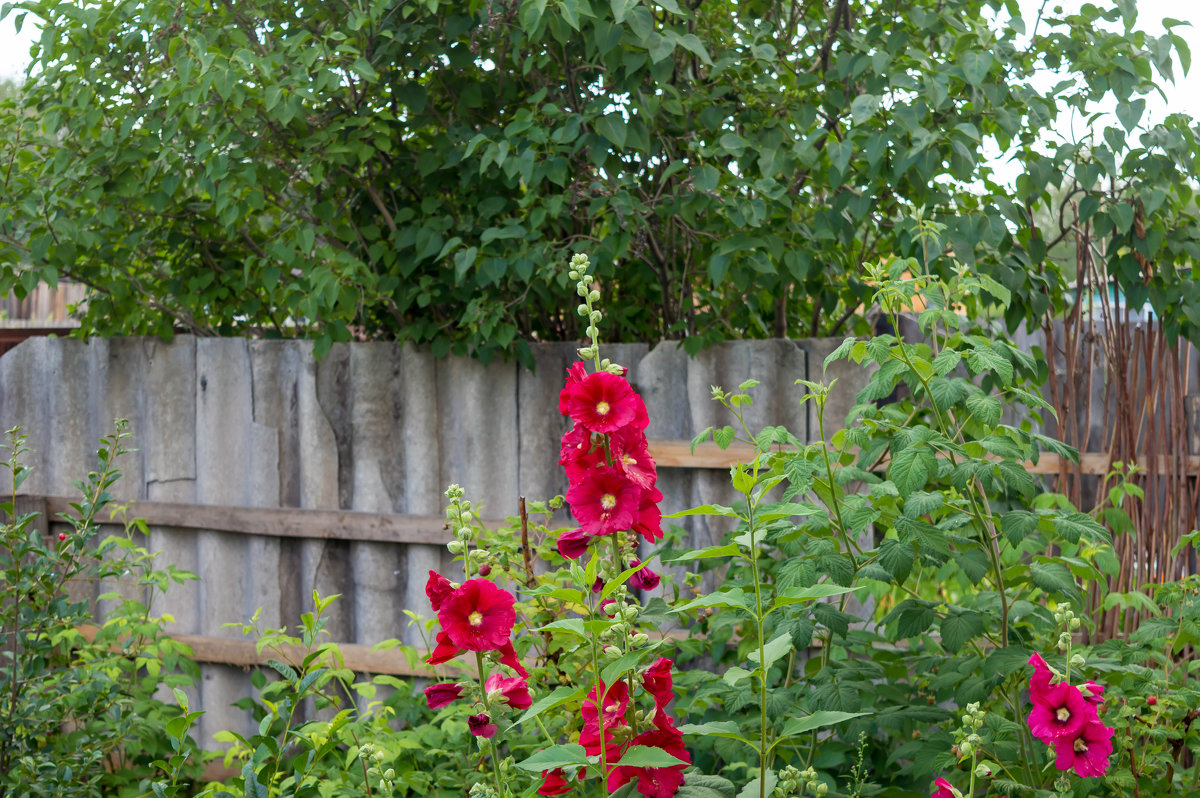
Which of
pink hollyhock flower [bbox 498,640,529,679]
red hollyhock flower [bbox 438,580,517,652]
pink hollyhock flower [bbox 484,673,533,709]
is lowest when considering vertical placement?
pink hollyhock flower [bbox 484,673,533,709]

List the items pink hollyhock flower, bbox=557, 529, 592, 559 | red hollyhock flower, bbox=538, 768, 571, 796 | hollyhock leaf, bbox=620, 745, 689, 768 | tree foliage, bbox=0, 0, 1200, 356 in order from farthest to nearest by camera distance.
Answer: tree foliage, bbox=0, 0, 1200, 356 → pink hollyhock flower, bbox=557, 529, 592, 559 → red hollyhock flower, bbox=538, 768, 571, 796 → hollyhock leaf, bbox=620, 745, 689, 768

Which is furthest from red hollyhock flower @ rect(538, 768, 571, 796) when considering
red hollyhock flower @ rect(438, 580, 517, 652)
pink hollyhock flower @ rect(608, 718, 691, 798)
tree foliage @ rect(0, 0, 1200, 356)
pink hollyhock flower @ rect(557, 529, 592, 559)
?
tree foliage @ rect(0, 0, 1200, 356)

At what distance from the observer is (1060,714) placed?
1.45 meters

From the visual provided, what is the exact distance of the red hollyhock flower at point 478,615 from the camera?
1275 mm

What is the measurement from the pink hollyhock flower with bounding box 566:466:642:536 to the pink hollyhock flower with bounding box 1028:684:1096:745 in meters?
0.67

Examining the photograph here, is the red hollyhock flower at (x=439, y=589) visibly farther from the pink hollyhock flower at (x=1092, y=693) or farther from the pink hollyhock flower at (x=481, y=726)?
the pink hollyhock flower at (x=1092, y=693)

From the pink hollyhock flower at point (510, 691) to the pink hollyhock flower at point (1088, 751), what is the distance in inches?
30.0

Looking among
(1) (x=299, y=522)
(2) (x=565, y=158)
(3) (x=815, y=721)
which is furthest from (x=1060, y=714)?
(1) (x=299, y=522)

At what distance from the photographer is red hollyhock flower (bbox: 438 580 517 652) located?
1.28m

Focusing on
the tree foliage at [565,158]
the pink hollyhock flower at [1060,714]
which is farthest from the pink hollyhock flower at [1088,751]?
the tree foliage at [565,158]

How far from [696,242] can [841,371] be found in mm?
581

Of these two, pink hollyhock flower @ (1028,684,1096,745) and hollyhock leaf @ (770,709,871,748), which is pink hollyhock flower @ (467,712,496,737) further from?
pink hollyhock flower @ (1028,684,1096,745)

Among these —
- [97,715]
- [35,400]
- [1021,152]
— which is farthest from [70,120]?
[1021,152]

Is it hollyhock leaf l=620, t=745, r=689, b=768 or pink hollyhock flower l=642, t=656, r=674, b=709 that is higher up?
pink hollyhock flower l=642, t=656, r=674, b=709
